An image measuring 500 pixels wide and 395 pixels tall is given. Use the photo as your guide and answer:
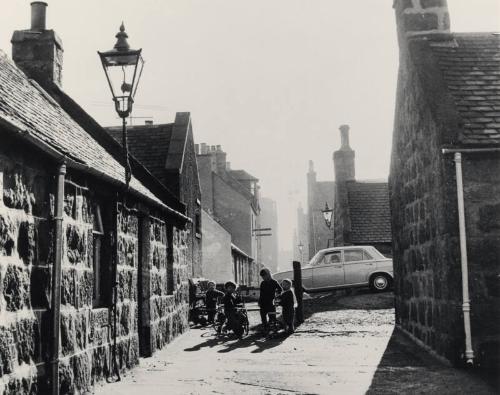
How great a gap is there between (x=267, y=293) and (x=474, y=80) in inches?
244

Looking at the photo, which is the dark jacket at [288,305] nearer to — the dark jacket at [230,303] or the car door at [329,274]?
the dark jacket at [230,303]

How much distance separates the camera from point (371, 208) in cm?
2675

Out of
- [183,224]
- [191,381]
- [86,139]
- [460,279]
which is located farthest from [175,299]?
[460,279]

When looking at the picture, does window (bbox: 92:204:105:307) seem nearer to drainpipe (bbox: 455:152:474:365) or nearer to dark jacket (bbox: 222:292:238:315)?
dark jacket (bbox: 222:292:238:315)

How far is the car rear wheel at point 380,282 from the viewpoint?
1898 centimetres

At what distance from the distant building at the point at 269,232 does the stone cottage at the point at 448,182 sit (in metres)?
73.6

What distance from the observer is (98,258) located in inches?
323

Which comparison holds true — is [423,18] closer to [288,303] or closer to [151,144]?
[288,303]

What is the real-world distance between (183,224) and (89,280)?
23.2 feet

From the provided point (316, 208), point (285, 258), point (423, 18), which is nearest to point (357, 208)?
point (423, 18)

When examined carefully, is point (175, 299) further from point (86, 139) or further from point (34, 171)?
point (34, 171)

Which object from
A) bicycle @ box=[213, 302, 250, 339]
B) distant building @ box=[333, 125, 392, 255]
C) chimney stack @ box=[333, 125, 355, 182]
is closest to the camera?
bicycle @ box=[213, 302, 250, 339]

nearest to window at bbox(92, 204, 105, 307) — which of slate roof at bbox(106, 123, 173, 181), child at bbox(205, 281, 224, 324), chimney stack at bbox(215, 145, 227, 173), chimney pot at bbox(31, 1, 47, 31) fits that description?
chimney pot at bbox(31, 1, 47, 31)

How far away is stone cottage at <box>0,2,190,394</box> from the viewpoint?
539 centimetres
